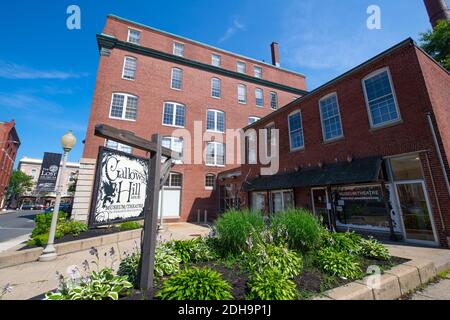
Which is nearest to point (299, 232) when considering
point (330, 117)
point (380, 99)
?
point (380, 99)

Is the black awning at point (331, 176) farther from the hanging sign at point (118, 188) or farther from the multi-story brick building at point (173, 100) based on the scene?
the hanging sign at point (118, 188)

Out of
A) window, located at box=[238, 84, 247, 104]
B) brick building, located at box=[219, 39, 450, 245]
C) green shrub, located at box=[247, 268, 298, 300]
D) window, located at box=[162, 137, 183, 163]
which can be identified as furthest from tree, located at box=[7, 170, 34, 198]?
green shrub, located at box=[247, 268, 298, 300]

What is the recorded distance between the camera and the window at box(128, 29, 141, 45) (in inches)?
769

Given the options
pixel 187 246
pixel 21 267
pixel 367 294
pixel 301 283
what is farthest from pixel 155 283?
pixel 21 267

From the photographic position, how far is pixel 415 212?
24.7ft

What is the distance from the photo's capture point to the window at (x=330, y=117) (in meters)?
10.4

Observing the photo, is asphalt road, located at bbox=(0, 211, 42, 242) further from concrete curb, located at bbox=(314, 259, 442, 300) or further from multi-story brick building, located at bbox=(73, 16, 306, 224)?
concrete curb, located at bbox=(314, 259, 442, 300)

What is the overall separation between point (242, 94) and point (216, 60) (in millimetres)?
5019

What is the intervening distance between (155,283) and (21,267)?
5.24 metres

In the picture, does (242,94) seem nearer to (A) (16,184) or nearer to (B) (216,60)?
Answer: (B) (216,60)

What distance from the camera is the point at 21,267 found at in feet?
19.0

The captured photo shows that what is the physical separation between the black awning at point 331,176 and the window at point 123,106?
12.3 m

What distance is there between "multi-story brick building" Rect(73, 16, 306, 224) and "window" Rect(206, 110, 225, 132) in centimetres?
11
